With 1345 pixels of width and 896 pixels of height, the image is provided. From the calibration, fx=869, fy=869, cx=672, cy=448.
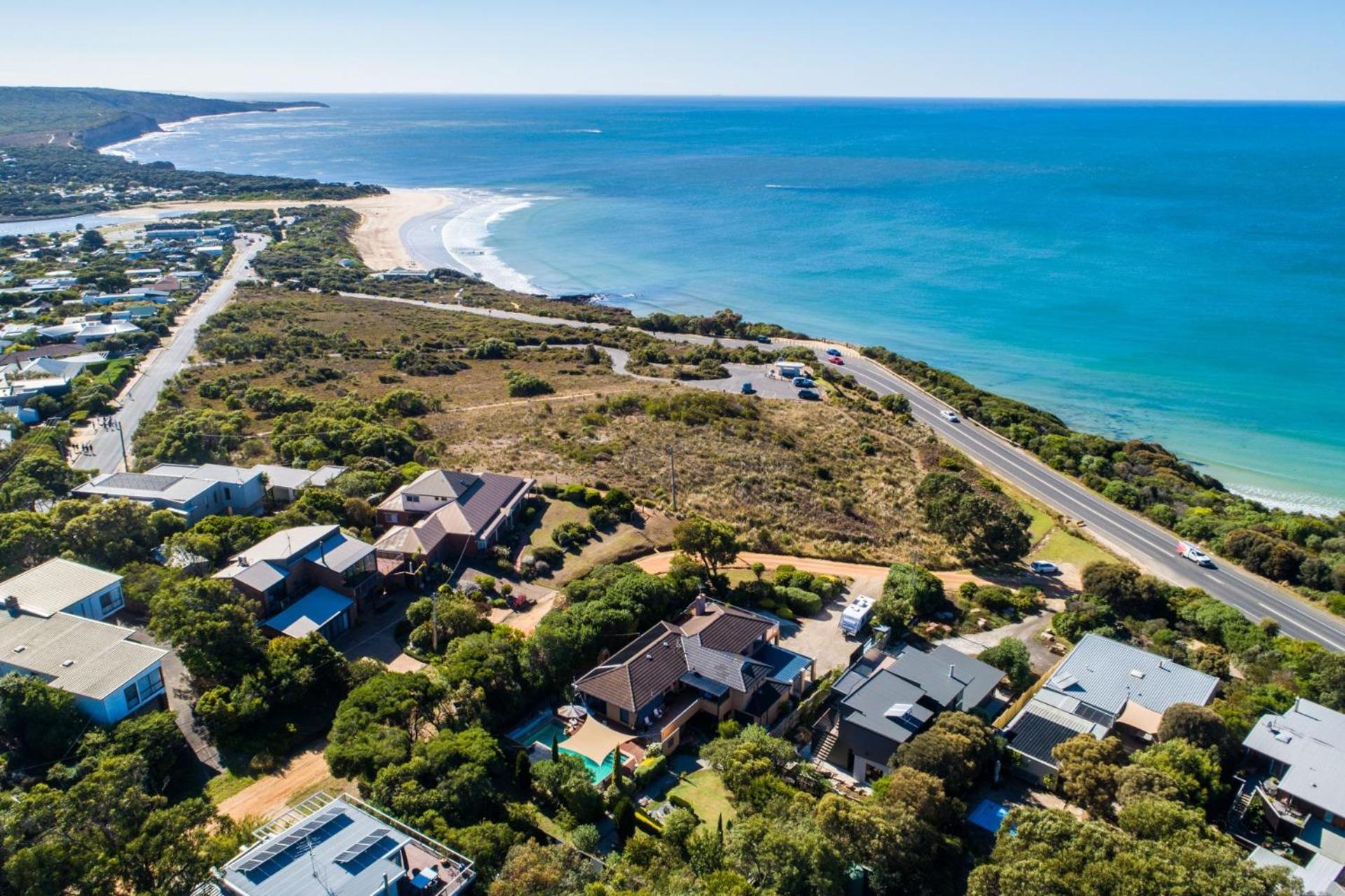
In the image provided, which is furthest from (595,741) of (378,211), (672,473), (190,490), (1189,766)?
(378,211)

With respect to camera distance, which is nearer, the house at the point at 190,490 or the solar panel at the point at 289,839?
the solar panel at the point at 289,839

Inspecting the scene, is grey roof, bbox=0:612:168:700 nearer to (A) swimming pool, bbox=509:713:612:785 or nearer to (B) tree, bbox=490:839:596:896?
(A) swimming pool, bbox=509:713:612:785

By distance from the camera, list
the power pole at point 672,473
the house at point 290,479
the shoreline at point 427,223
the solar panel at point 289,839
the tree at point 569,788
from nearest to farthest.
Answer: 1. the solar panel at point 289,839
2. the tree at point 569,788
3. the house at point 290,479
4. the power pole at point 672,473
5. the shoreline at point 427,223

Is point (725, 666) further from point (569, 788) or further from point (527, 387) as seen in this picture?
point (527, 387)

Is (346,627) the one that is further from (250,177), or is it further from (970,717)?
(250,177)

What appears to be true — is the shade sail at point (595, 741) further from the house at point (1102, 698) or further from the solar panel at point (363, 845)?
the house at point (1102, 698)

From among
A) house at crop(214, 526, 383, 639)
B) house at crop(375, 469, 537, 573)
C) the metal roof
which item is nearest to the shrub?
house at crop(375, 469, 537, 573)

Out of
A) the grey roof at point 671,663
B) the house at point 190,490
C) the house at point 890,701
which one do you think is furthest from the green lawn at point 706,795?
the house at point 190,490
